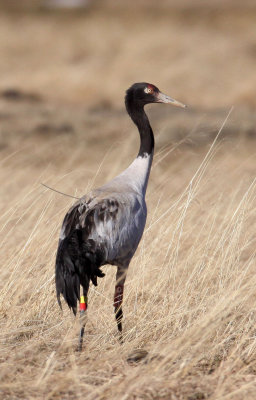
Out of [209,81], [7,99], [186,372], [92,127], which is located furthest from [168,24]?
[186,372]

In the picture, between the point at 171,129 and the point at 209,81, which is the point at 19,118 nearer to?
the point at 171,129

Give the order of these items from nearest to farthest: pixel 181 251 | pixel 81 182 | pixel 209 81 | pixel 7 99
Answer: pixel 181 251 → pixel 81 182 → pixel 7 99 → pixel 209 81

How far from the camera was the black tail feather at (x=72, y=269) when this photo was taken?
435cm

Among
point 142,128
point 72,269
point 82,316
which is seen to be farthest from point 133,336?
point 142,128

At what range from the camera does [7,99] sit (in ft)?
62.6

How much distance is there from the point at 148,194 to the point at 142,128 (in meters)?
1.72

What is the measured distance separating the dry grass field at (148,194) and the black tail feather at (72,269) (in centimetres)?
→ 29

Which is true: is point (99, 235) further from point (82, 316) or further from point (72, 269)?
point (82, 316)

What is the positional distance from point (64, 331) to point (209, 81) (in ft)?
76.4

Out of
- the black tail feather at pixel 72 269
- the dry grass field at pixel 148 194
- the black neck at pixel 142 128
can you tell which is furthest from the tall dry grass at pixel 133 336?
the black neck at pixel 142 128

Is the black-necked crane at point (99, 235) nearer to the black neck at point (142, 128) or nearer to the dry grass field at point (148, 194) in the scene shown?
the black neck at point (142, 128)

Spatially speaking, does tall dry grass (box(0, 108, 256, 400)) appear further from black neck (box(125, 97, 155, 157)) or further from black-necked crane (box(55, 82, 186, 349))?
black neck (box(125, 97, 155, 157))

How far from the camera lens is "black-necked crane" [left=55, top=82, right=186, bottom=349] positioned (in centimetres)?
437

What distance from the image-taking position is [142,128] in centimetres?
540
